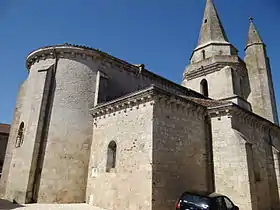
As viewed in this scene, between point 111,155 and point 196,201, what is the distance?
16.7ft

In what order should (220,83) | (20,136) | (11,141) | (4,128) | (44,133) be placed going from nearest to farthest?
(44,133)
(20,136)
(11,141)
(220,83)
(4,128)

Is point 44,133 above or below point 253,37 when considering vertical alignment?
below

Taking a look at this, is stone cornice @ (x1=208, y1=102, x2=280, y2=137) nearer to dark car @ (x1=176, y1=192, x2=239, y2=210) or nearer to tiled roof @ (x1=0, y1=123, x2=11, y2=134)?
dark car @ (x1=176, y1=192, x2=239, y2=210)

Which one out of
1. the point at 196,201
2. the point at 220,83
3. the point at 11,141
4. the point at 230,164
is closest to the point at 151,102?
the point at 196,201

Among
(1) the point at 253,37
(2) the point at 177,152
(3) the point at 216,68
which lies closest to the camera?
(2) the point at 177,152

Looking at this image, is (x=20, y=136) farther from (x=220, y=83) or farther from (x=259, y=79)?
(x=259, y=79)

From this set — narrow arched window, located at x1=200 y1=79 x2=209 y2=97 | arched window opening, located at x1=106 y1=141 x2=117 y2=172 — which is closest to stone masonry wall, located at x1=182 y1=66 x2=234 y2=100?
narrow arched window, located at x1=200 y1=79 x2=209 y2=97

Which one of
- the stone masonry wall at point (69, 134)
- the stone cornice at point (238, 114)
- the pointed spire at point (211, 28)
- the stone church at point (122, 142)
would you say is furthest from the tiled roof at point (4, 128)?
the stone cornice at point (238, 114)

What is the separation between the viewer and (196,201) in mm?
7312

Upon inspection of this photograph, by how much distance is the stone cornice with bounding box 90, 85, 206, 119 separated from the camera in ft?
31.6

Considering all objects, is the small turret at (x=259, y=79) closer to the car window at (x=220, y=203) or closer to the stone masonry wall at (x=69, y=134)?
the car window at (x=220, y=203)

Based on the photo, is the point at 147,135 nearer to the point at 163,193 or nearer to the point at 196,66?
the point at 163,193

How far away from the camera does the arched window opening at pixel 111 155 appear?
10875mm

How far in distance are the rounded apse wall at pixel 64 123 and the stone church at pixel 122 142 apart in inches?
2.0
